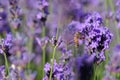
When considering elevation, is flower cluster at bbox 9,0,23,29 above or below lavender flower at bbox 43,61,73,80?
above

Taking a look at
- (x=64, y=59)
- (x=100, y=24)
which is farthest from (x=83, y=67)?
(x=100, y=24)

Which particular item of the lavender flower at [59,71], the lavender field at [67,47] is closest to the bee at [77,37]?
the lavender field at [67,47]

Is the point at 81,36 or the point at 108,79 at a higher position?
the point at 81,36

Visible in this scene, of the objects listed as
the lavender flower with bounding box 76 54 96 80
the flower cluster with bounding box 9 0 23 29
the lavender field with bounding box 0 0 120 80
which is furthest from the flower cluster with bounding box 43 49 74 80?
the flower cluster with bounding box 9 0 23 29

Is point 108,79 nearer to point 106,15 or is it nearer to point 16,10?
point 16,10

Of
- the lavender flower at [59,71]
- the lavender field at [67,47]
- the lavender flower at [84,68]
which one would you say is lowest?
the lavender flower at [84,68]

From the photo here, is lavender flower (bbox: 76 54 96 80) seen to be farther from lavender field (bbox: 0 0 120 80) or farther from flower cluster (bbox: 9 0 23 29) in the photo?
flower cluster (bbox: 9 0 23 29)

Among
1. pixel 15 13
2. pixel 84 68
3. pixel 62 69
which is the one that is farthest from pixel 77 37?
pixel 15 13

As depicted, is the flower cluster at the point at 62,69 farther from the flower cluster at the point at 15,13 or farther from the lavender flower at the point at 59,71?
the flower cluster at the point at 15,13

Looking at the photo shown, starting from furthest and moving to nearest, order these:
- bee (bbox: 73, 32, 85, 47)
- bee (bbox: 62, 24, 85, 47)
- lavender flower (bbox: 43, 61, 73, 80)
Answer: bee (bbox: 73, 32, 85, 47) → lavender flower (bbox: 43, 61, 73, 80) → bee (bbox: 62, 24, 85, 47)

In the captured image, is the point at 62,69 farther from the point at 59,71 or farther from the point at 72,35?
the point at 72,35

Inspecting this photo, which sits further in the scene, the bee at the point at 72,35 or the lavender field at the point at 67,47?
the bee at the point at 72,35
